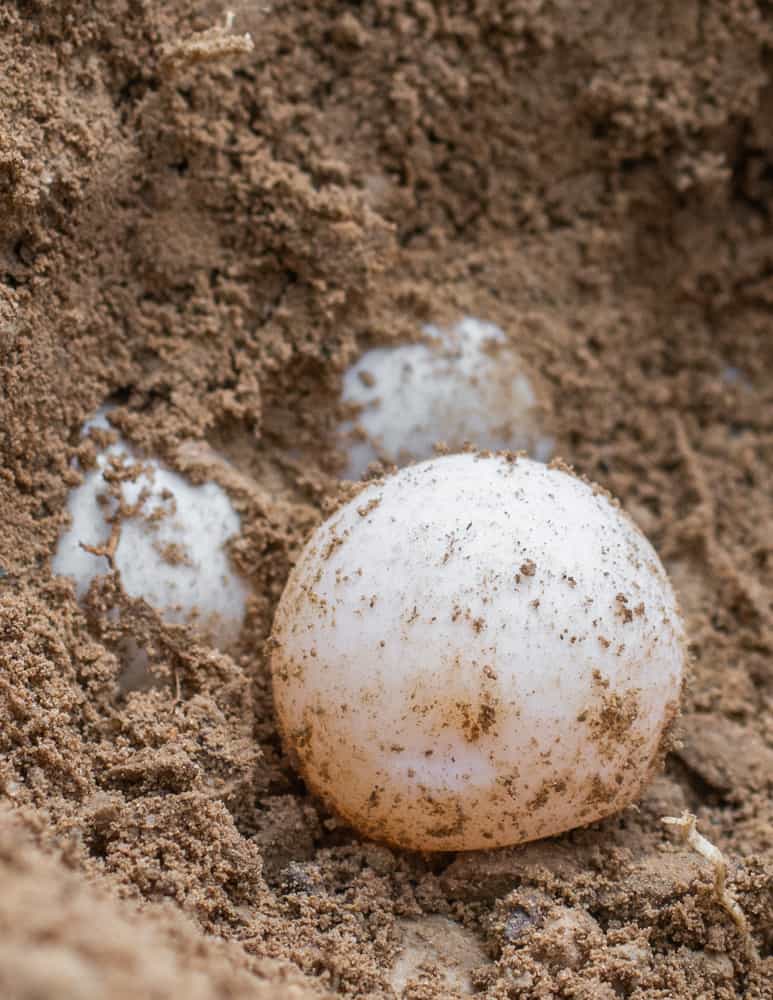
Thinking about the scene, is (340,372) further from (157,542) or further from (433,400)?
(157,542)

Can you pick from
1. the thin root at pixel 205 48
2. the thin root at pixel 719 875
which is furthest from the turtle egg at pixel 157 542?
the thin root at pixel 719 875

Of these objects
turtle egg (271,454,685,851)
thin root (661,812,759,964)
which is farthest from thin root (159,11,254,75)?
thin root (661,812,759,964)

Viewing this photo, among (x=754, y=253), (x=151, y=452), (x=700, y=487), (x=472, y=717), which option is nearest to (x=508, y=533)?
(x=472, y=717)

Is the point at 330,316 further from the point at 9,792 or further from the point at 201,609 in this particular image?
the point at 9,792

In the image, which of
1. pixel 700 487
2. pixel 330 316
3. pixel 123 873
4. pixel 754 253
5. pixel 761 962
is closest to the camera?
pixel 123 873

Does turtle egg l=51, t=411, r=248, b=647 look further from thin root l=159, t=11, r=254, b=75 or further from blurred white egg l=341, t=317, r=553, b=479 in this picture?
thin root l=159, t=11, r=254, b=75

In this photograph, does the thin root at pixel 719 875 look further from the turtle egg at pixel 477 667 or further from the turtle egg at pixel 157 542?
the turtle egg at pixel 157 542

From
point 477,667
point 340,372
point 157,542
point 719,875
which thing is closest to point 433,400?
point 340,372
